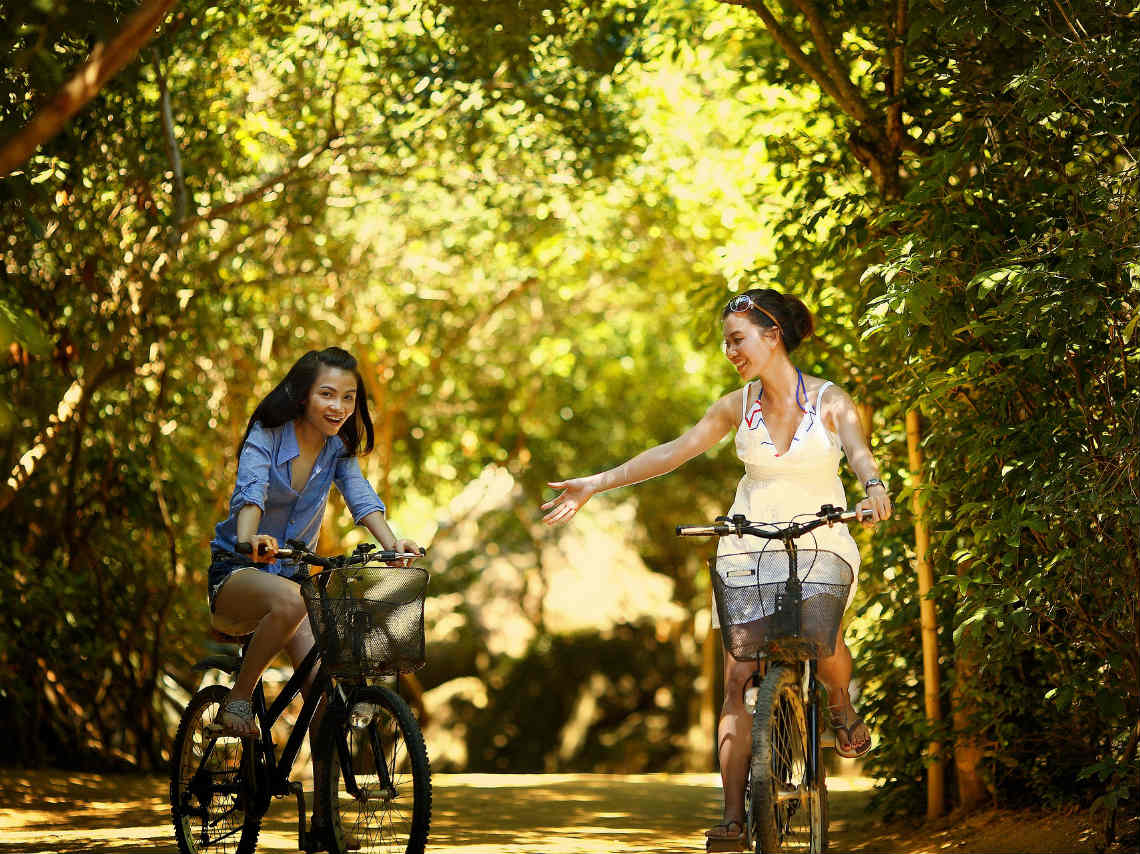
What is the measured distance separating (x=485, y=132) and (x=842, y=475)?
15.4ft

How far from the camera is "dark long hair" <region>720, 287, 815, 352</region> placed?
4.88 m

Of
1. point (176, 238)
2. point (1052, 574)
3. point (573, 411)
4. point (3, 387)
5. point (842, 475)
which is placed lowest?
point (1052, 574)

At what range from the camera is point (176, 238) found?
8.53m

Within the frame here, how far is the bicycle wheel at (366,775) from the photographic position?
4.50 metres

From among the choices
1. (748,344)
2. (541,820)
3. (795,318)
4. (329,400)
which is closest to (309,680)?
(329,400)

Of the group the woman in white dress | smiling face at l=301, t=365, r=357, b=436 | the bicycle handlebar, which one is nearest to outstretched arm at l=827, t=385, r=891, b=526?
the woman in white dress

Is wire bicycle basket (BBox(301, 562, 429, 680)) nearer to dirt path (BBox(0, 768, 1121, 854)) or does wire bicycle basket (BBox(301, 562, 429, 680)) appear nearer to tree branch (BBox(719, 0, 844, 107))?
dirt path (BBox(0, 768, 1121, 854))

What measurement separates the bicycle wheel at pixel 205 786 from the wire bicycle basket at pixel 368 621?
881 millimetres

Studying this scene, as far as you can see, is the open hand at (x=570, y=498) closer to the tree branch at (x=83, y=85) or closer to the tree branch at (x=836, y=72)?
the tree branch at (x=83, y=85)

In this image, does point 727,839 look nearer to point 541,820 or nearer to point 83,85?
point 83,85

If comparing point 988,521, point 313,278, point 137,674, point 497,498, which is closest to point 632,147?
point 313,278

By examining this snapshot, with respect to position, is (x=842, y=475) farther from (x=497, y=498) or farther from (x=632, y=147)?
(x=497, y=498)

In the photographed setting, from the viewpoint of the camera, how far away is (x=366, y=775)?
4.56 m

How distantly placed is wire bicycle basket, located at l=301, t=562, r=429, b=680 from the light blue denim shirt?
55 centimetres
